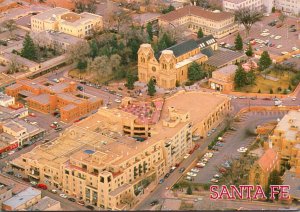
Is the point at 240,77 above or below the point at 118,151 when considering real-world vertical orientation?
above

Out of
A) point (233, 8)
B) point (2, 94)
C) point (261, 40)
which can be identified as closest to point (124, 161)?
point (2, 94)

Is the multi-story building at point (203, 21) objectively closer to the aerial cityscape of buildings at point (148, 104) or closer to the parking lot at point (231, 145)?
the aerial cityscape of buildings at point (148, 104)

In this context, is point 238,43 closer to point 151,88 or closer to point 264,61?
point 264,61

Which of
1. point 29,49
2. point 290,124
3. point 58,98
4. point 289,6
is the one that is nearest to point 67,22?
point 29,49

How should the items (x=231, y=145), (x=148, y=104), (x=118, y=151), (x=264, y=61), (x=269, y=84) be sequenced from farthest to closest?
(x=264, y=61), (x=269, y=84), (x=148, y=104), (x=231, y=145), (x=118, y=151)

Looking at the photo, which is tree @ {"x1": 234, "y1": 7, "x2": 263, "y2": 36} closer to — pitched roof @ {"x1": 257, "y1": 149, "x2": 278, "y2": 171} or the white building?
the white building

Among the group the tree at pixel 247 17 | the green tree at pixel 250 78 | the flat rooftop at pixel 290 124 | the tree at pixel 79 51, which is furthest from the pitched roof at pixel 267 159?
the tree at pixel 247 17

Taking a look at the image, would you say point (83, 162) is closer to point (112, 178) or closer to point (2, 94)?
point (112, 178)
